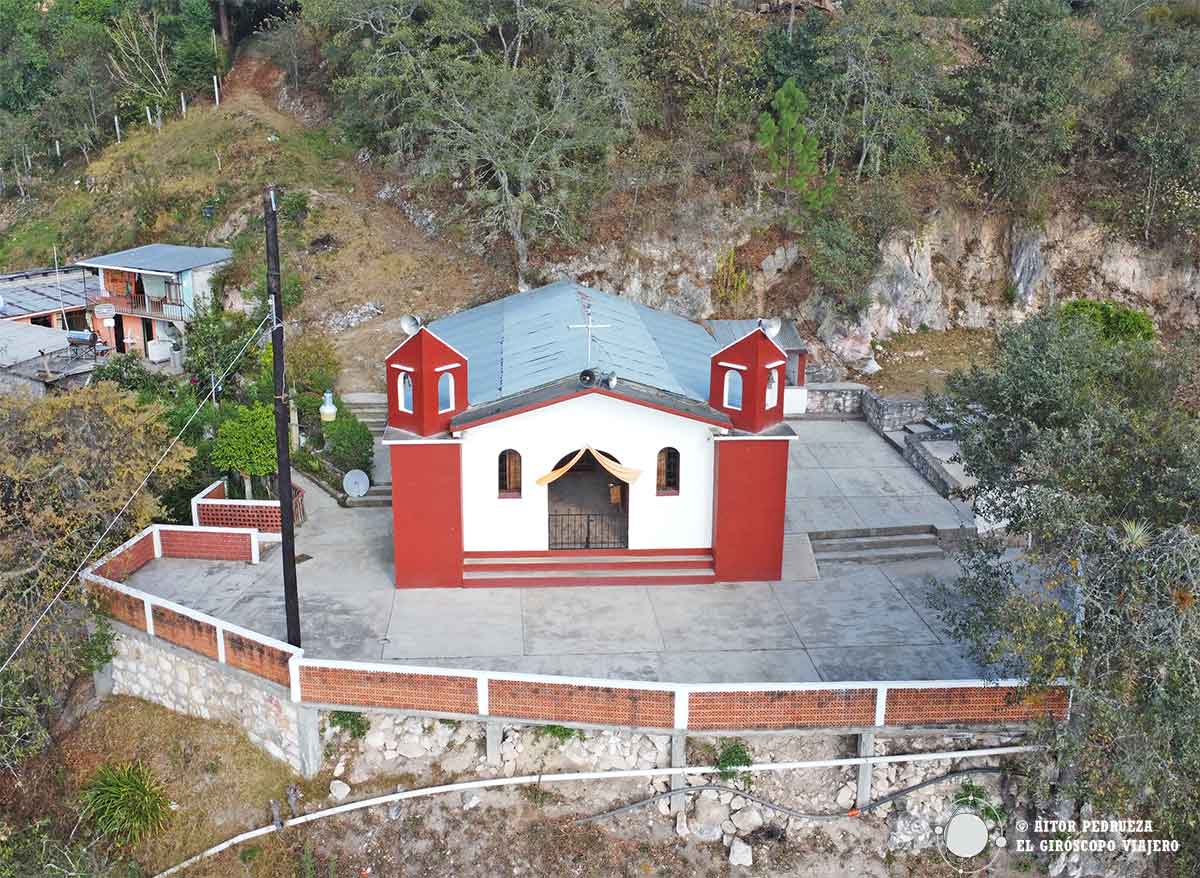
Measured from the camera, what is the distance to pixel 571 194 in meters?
33.6

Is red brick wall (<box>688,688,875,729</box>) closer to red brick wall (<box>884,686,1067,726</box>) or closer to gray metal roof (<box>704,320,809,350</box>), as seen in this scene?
red brick wall (<box>884,686,1067,726</box>)

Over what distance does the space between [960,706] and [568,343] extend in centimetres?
1044

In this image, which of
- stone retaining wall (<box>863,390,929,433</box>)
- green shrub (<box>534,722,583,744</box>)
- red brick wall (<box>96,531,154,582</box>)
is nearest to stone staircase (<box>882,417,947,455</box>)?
stone retaining wall (<box>863,390,929,433</box>)

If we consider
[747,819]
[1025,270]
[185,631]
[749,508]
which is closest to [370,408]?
[185,631]

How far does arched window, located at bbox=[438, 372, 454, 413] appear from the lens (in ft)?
63.1

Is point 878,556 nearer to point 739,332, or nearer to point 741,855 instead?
point 739,332

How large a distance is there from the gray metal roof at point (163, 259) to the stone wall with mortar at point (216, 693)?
1758cm

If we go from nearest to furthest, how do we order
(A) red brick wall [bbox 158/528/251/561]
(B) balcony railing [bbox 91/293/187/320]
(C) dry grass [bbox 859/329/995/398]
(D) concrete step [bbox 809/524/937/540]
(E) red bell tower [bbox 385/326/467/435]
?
(E) red bell tower [bbox 385/326/467/435] → (A) red brick wall [bbox 158/528/251/561] → (D) concrete step [bbox 809/524/937/540] → (C) dry grass [bbox 859/329/995/398] → (B) balcony railing [bbox 91/293/187/320]

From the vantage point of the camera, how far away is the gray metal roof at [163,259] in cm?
3269

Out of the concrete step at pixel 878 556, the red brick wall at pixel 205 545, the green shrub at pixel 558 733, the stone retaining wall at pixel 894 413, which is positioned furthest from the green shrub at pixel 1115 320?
the red brick wall at pixel 205 545

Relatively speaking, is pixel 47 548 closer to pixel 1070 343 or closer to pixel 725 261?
pixel 1070 343

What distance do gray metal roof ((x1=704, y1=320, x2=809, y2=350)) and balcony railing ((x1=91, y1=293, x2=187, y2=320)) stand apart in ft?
55.6

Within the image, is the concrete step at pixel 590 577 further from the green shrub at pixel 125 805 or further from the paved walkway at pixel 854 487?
the green shrub at pixel 125 805

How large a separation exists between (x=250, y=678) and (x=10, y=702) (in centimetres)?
371
